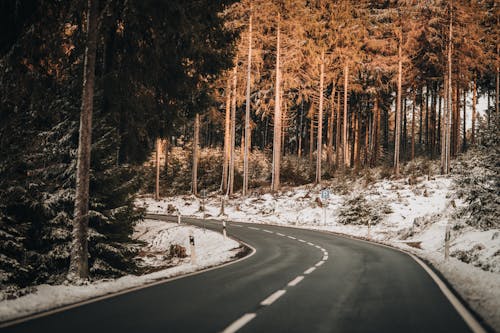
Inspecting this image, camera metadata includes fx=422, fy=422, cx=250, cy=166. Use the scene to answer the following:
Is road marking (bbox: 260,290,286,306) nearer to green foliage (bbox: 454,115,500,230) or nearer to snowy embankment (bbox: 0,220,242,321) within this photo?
snowy embankment (bbox: 0,220,242,321)

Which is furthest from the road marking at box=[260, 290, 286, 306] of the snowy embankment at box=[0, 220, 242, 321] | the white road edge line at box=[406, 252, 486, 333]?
the snowy embankment at box=[0, 220, 242, 321]

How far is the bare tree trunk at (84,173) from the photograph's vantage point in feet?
36.9

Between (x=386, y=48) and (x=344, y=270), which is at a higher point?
(x=386, y=48)

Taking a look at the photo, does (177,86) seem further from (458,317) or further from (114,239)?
(458,317)

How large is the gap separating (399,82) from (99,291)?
3158cm

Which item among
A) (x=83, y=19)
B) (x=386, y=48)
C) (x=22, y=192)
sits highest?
(x=386, y=48)

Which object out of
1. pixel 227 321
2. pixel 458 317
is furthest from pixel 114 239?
pixel 458 317

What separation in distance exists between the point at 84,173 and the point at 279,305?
7.02 meters

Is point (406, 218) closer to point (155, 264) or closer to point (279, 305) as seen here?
point (155, 264)

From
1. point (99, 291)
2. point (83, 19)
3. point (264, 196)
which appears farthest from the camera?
point (264, 196)

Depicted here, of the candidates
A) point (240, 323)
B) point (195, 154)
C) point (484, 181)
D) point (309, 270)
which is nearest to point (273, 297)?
point (240, 323)

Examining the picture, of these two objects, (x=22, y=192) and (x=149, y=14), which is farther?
(x=149, y=14)

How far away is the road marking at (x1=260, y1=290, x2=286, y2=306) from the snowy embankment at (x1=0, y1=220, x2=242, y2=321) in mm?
3185

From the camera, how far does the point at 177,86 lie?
1551 centimetres
